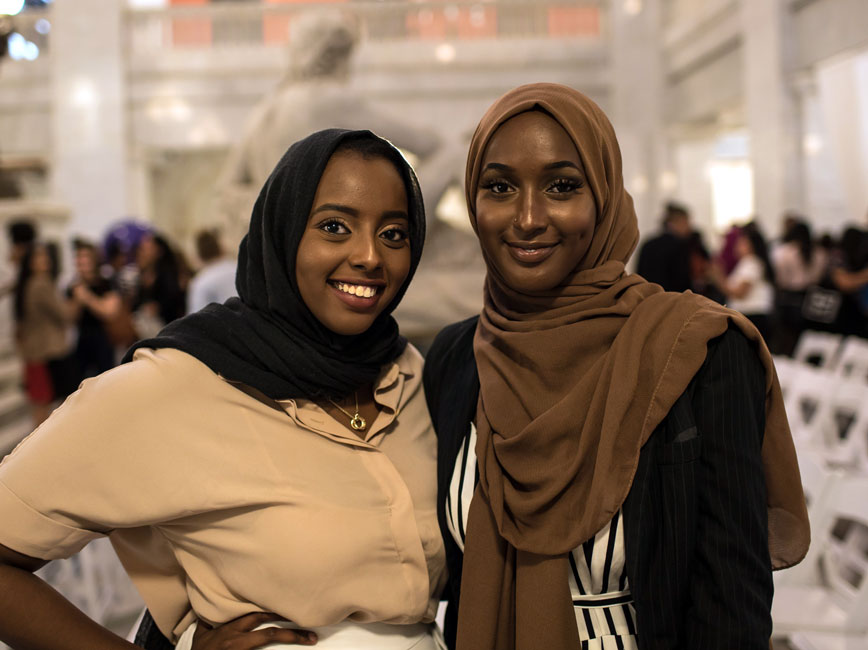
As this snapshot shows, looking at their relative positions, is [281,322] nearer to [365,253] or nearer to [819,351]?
[365,253]

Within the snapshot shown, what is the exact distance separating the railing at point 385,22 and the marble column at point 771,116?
3.93 m

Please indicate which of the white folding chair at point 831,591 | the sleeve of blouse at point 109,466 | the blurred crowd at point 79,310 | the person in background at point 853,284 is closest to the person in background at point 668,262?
the person in background at point 853,284

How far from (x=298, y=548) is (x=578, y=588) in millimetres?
492

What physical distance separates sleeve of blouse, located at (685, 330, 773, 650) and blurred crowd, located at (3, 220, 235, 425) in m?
4.29

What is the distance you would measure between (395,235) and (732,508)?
76 cm

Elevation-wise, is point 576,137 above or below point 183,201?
below

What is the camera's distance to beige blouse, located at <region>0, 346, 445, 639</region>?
1.32 meters

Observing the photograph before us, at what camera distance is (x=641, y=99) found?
1330cm

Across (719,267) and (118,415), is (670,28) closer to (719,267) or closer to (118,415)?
(719,267)

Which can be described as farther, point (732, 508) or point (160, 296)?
point (160, 296)

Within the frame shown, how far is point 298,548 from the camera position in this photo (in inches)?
55.6

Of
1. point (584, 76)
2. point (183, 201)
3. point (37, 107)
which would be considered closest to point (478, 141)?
point (584, 76)

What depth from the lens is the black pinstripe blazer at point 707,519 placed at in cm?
132

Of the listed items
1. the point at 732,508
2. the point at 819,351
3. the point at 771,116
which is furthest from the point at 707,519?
the point at 771,116
